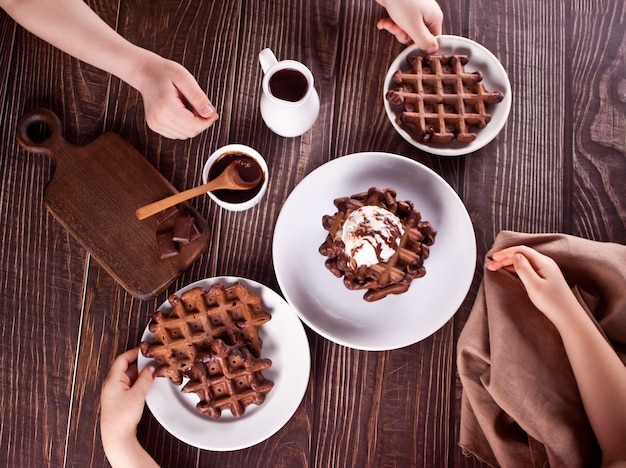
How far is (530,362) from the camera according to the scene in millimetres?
1467

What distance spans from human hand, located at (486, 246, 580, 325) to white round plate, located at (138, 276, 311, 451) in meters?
0.64

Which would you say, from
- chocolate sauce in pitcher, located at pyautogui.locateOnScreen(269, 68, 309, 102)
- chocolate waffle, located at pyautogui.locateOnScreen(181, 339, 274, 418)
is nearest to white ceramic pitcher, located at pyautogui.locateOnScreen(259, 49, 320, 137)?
chocolate sauce in pitcher, located at pyautogui.locateOnScreen(269, 68, 309, 102)

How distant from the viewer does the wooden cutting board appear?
5.32 feet

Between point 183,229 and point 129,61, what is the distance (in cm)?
50

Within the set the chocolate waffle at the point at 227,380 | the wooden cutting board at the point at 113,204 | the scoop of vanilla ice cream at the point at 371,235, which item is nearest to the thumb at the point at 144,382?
the chocolate waffle at the point at 227,380

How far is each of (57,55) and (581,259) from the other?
1736 mm

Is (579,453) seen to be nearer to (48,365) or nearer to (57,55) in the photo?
Answer: (48,365)

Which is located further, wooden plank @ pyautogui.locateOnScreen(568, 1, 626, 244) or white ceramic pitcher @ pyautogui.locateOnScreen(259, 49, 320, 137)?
wooden plank @ pyautogui.locateOnScreen(568, 1, 626, 244)

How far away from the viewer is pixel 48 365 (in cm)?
168

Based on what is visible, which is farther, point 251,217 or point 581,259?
point 251,217

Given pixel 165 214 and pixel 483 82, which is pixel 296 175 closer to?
pixel 165 214

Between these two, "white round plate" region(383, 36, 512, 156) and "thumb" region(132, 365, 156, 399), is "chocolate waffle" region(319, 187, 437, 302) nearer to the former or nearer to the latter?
"white round plate" region(383, 36, 512, 156)

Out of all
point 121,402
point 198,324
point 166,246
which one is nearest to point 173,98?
point 166,246

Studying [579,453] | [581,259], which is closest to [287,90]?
[581,259]
